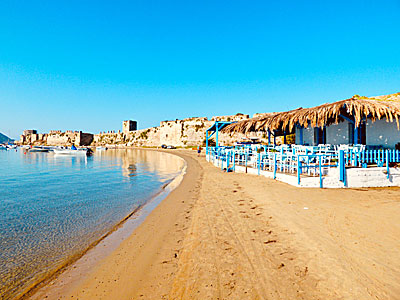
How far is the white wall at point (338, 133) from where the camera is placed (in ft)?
40.6

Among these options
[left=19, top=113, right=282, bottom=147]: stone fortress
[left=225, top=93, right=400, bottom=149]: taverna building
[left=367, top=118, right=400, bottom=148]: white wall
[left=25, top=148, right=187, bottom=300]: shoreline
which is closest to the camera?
[left=25, top=148, right=187, bottom=300]: shoreline

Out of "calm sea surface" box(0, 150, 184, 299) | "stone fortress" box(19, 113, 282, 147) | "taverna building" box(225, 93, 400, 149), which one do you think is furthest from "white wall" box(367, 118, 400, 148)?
"stone fortress" box(19, 113, 282, 147)

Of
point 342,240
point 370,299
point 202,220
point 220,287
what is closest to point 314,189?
point 342,240

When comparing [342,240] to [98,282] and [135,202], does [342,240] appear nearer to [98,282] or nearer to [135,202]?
[98,282]

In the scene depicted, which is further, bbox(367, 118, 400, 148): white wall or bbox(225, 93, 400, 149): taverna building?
bbox(367, 118, 400, 148): white wall

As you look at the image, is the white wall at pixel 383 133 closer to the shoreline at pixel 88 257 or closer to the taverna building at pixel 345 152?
the taverna building at pixel 345 152

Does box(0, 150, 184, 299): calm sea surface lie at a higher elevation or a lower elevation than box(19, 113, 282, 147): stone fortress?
lower

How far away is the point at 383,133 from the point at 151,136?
199 ft

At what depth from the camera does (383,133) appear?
10.3 m

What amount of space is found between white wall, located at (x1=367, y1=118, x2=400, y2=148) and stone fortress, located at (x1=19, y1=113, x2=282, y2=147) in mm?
17877

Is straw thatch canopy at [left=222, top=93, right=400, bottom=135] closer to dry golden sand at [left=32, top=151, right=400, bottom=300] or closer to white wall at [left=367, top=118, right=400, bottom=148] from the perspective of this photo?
white wall at [left=367, top=118, right=400, bottom=148]

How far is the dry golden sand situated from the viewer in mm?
2461

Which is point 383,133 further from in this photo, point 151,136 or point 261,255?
point 151,136

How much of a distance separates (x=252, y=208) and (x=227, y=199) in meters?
1.15
